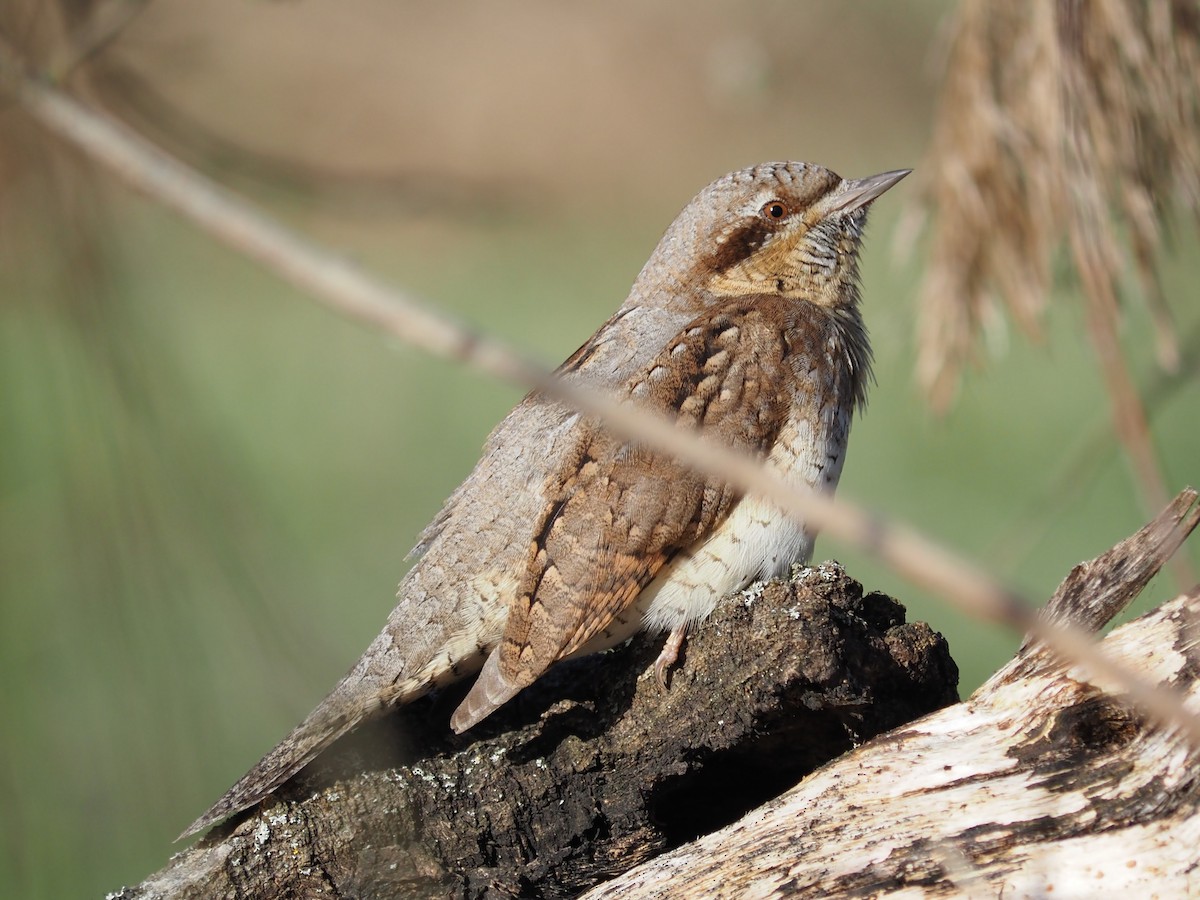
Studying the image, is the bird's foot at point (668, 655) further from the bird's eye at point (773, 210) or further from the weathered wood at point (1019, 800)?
the bird's eye at point (773, 210)

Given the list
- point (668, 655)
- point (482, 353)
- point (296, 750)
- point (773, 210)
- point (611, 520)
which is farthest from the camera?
point (773, 210)

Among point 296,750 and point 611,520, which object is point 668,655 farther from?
point 296,750

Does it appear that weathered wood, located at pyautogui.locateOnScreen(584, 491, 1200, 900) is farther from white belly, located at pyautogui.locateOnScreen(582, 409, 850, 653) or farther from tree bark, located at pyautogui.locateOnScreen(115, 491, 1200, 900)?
white belly, located at pyautogui.locateOnScreen(582, 409, 850, 653)

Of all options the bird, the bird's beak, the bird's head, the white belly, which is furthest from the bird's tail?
the bird's beak

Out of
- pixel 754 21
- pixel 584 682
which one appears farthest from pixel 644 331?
pixel 754 21

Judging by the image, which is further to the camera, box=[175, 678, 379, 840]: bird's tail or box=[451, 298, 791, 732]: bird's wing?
box=[451, 298, 791, 732]: bird's wing

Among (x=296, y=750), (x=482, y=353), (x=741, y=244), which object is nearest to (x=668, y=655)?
(x=296, y=750)
